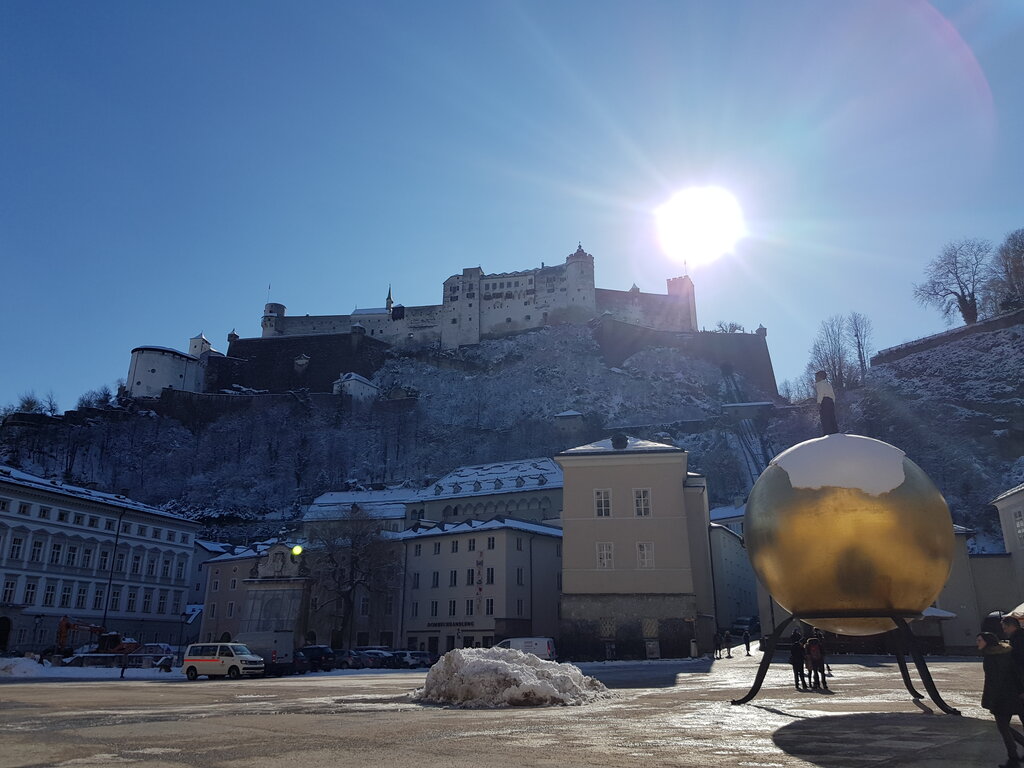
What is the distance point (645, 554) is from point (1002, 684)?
29835mm

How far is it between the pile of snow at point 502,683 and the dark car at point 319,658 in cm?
2268

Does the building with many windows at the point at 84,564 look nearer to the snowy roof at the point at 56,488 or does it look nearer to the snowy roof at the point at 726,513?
the snowy roof at the point at 56,488

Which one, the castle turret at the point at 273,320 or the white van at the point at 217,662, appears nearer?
the white van at the point at 217,662

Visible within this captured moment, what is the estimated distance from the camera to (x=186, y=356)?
110m

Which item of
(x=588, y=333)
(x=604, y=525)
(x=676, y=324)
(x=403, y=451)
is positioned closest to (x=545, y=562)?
(x=604, y=525)

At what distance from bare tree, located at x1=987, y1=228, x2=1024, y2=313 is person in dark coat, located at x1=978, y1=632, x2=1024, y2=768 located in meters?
76.5

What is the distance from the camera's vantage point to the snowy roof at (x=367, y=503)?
69562 millimetres

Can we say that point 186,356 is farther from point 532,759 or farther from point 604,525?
point 532,759

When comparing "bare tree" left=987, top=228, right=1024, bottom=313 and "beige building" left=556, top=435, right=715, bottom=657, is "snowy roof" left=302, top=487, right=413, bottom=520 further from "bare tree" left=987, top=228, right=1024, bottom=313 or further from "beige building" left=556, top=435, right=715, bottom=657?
"bare tree" left=987, top=228, right=1024, bottom=313

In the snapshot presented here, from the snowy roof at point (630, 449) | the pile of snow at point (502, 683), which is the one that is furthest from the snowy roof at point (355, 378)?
the pile of snow at point (502, 683)

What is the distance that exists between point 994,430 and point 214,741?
72.7 m

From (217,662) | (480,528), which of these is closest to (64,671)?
(217,662)

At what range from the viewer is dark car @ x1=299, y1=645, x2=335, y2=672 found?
35441mm

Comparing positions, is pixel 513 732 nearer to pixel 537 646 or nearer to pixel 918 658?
pixel 918 658
